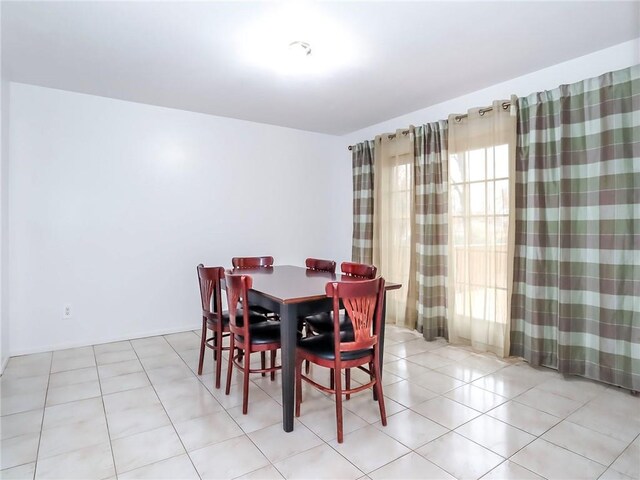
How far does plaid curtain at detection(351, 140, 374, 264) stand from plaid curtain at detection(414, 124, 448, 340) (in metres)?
0.88

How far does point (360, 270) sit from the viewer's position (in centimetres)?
285

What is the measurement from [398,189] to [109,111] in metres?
3.18

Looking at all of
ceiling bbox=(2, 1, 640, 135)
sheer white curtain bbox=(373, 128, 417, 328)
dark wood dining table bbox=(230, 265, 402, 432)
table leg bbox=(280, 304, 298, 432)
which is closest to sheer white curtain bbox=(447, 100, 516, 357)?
ceiling bbox=(2, 1, 640, 135)

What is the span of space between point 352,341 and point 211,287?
3.95 ft

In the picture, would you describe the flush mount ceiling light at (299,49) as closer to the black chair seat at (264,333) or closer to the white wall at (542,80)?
the white wall at (542,80)

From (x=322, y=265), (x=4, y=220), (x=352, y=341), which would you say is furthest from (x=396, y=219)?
(x=4, y=220)

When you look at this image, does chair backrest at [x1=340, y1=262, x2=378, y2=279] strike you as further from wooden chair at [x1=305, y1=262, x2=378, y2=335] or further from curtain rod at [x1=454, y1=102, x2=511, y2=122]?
curtain rod at [x1=454, y1=102, x2=511, y2=122]

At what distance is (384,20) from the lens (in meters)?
2.24

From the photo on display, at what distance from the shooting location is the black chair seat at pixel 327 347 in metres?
2.00

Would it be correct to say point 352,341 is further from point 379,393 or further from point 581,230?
point 581,230

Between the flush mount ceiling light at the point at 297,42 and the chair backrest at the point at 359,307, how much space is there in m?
1.63

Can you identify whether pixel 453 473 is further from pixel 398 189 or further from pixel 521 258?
pixel 398 189

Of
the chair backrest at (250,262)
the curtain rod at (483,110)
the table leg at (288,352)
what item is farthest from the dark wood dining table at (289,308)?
the curtain rod at (483,110)

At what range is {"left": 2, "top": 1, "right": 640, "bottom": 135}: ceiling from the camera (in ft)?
7.03
